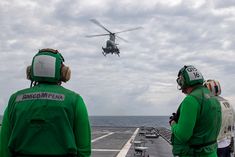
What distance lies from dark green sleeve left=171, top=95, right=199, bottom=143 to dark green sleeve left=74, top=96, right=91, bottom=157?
1.58m

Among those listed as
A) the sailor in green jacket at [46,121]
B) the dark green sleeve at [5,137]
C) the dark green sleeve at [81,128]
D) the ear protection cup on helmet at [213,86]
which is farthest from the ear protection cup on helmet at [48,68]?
the ear protection cup on helmet at [213,86]

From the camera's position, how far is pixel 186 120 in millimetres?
4645

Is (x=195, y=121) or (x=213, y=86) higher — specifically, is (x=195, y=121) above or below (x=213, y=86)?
below

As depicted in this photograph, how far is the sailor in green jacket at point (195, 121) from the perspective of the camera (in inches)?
184

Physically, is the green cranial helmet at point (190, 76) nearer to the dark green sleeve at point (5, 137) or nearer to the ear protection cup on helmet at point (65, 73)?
the ear protection cup on helmet at point (65, 73)

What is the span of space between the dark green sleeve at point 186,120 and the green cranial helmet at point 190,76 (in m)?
0.26

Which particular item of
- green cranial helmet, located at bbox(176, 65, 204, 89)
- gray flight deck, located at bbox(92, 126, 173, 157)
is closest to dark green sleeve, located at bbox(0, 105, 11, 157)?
green cranial helmet, located at bbox(176, 65, 204, 89)

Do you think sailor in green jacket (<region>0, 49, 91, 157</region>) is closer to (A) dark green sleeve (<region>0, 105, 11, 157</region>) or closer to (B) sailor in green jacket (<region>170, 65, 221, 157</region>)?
(A) dark green sleeve (<region>0, 105, 11, 157</region>)

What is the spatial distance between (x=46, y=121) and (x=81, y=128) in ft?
0.94

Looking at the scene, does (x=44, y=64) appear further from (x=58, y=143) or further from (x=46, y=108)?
(x=58, y=143)

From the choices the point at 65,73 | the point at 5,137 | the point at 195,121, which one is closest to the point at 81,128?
the point at 65,73

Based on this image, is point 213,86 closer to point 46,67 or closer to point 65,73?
point 65,73

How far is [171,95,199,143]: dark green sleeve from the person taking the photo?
4641mm

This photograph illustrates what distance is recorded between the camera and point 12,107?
3461 millimetres
